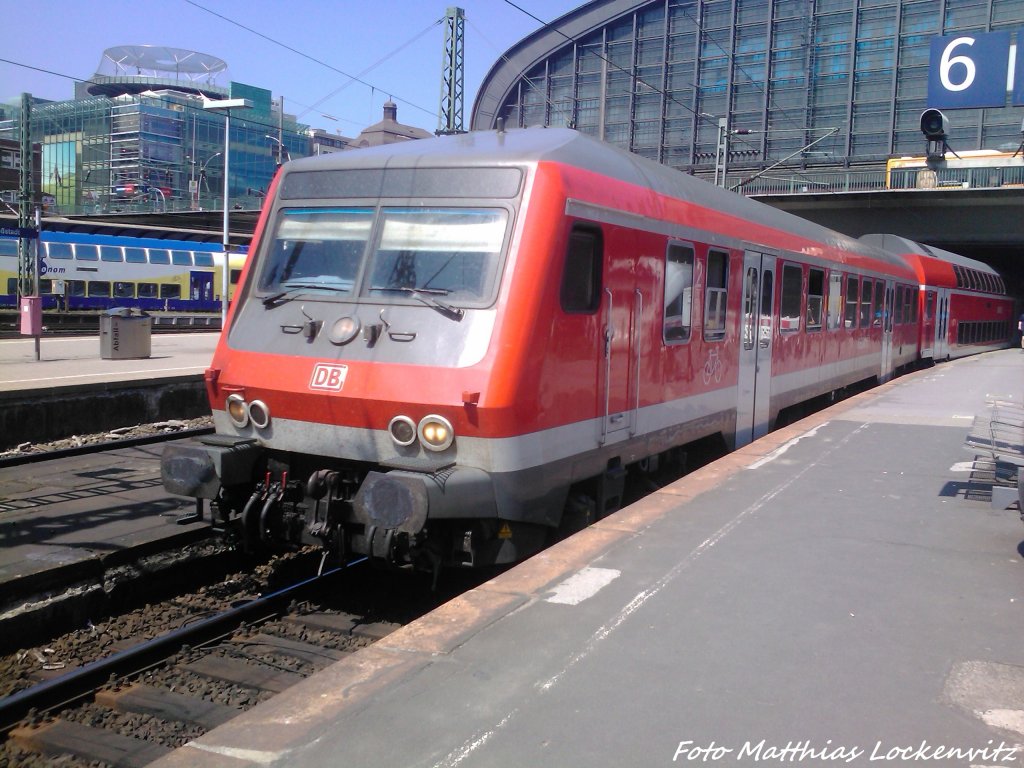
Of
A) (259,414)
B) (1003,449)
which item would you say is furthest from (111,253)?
(1003,449)

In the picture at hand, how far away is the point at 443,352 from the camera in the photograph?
5676mm

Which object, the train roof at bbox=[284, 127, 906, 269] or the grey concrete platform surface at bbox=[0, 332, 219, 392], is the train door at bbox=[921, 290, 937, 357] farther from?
the grey concrete platform surface at bbox=[0, 332, 219, 392]

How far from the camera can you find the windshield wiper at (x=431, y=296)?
5770mm

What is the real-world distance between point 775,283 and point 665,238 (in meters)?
3.74

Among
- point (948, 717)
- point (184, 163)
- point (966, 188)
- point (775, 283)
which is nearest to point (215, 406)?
point (948, 717)

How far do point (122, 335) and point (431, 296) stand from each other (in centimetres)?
1522

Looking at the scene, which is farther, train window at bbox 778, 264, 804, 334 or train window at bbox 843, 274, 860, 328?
train window at bbox 843, 274, 860, 328

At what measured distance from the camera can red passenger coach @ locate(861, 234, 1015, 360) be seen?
23.4 meters

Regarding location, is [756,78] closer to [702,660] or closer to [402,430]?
[402,430]

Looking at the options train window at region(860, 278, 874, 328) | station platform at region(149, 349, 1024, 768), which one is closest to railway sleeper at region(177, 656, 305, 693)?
station platform at region(149, 349, 1024, 768)

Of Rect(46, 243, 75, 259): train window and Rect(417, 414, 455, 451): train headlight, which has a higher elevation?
Rect(46, 243, 75, 259): train window

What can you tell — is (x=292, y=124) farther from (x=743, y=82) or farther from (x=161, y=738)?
(x=161, y=738)

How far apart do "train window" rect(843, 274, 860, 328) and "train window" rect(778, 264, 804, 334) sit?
3209mm

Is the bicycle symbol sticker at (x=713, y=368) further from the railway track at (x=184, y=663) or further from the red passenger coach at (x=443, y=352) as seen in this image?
the railway track at (x=184, y=663)
